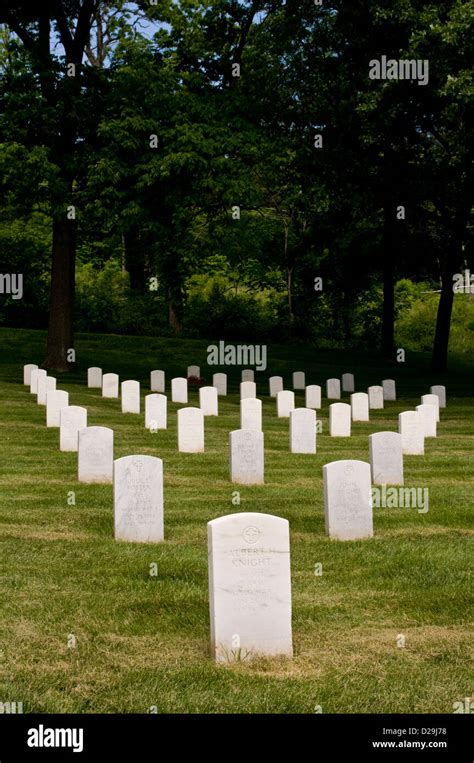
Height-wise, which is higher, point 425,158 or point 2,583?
point 425,158

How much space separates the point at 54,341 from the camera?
32.3m

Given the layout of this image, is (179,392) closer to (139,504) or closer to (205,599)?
(139,504)

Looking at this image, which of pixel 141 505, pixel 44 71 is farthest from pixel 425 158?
pixel 141 505

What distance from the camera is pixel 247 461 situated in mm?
14461

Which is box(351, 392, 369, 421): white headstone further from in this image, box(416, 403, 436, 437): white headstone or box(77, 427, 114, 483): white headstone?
box(77, 427, 114, 483): white headstone

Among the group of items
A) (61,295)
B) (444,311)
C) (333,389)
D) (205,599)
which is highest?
(61,295)

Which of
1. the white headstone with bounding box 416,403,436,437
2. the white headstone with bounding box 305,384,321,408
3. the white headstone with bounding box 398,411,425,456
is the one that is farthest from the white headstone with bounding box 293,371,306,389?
the white headstone with bounding box 398,411,425,456

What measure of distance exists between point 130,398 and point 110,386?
319 cm

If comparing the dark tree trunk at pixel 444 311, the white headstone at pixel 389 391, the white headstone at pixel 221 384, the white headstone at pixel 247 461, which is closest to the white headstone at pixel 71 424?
the white headstone at pixel 247 461

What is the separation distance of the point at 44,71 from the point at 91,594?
24.1 m

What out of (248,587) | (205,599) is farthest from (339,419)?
(248,587)

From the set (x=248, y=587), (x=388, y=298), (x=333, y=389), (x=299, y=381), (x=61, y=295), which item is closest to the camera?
(x=248, y=587)

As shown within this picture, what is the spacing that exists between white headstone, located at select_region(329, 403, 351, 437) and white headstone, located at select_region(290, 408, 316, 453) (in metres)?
2.46

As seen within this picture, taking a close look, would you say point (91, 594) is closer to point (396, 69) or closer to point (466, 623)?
point (466, 623)
